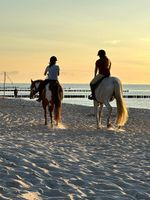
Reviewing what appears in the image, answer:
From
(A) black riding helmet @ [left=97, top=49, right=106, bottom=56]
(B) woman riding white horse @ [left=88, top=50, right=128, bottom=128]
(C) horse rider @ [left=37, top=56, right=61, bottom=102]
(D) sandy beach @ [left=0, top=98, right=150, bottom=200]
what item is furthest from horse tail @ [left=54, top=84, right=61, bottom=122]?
(D) sandy beach @ [left=0, top=98, right=150, bottom=200]

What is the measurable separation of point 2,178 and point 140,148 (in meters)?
5.54

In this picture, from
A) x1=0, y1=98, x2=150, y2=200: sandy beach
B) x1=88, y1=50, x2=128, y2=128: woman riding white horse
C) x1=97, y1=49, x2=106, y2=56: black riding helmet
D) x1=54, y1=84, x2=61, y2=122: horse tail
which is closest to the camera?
x1=0, y1=98, x2=150, y2=200: sandy beach

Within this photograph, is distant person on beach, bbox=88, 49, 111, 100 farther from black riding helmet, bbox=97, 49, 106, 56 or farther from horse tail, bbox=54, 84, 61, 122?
horse tail, bbox=54, 84, 61, 122

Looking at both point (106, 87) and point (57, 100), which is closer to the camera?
point (106, 87)

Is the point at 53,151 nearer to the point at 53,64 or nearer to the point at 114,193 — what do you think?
the point at 114,193

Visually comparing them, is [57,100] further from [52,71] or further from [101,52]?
[101,52]

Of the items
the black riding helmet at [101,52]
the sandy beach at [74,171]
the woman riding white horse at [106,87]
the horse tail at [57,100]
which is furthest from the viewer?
the horse tail at [57,100]

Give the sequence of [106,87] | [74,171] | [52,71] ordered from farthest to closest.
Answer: [52,71] → [106,87] → [74,171]

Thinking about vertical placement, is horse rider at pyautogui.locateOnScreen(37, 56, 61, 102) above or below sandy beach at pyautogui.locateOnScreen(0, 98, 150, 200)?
above

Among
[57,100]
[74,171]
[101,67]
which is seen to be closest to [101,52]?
[101,67]

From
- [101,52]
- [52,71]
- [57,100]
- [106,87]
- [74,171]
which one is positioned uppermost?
[101,52]

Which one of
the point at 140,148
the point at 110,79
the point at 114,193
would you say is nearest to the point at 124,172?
the point at 114,193

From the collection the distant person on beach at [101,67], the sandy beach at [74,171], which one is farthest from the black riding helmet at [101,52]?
the sandy beach at [74,171]

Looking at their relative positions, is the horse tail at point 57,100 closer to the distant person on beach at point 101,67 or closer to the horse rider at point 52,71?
the horse rider at point 52,71
